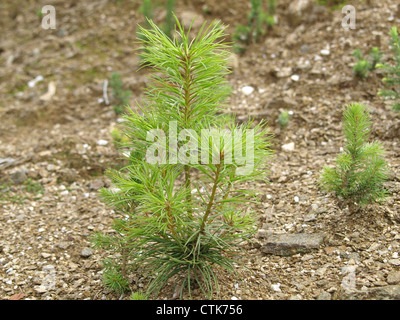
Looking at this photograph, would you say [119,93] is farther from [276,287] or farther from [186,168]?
[276,287]

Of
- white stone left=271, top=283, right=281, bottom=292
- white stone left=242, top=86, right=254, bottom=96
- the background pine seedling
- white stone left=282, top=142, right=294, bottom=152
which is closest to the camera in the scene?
the background pine seedling

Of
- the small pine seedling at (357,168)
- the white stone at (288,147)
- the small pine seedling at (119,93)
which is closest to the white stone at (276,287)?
the small pine seedling at (357,168)

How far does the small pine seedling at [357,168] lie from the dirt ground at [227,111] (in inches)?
5.6

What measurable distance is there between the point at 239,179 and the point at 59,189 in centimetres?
223

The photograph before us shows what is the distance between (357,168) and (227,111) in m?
1.85

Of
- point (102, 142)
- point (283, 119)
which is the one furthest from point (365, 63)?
point (102, 142)

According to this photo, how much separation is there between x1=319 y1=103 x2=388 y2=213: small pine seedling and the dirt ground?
142 mm

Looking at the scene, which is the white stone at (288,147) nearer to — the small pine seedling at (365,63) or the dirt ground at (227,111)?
the dirt ground at (227,111)

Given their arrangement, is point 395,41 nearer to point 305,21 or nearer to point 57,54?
point 305,21

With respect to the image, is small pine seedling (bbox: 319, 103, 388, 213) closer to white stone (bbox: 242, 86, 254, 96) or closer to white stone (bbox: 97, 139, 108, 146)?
white stone (bbox: 242, 86, 254, 96)

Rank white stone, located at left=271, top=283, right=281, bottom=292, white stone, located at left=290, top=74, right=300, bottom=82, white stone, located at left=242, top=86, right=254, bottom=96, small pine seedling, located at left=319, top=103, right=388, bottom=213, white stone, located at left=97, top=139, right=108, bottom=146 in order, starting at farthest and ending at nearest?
white stone, located at left=242, top=86, right=254, bottom=96 < white stone, located at left=290, top=74, right=300, bottom=82 < white stone, located at left=97, top=139, right=108, bottom=146 < small pine seedling, located at left=319, top=103, right=388, bottom=213 < white stone, located at left=271, top=283, right=281, bottom=292

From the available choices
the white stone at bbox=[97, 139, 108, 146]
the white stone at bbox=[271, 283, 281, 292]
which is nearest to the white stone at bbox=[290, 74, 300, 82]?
the white stone at bbox=[97, 139, 108, 146]

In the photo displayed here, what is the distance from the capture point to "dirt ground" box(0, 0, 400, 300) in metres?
2.47

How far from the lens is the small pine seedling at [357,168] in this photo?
7.99 ft
